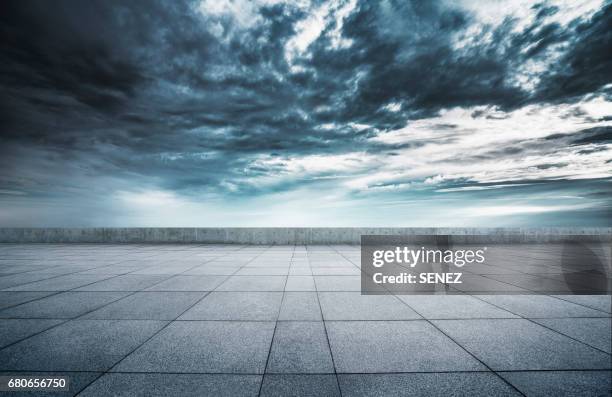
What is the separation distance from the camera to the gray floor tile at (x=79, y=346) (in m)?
3.09

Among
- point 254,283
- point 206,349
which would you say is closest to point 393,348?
point 206,349

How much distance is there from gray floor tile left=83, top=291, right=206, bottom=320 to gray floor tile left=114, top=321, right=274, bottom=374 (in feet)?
2.06

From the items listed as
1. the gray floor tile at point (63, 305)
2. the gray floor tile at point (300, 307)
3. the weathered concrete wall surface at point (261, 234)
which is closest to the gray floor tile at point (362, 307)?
the gray floor tile at point (300, 307)

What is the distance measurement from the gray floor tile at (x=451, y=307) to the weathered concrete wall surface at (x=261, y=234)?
10622 mm

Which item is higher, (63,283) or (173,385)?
(63,283)

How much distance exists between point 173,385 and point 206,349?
698 mm

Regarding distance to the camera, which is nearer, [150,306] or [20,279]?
[150,306]

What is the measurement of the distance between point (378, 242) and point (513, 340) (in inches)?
490

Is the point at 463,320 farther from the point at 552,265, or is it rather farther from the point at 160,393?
the point at 552,265

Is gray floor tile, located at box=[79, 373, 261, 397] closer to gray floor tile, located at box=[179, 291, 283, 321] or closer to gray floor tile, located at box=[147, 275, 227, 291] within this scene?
gray floor tile, located at box=[179, 291, 283, 321]

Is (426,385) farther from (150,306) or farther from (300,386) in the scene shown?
(150,306)

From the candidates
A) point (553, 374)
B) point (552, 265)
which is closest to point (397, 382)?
point (553, 374)

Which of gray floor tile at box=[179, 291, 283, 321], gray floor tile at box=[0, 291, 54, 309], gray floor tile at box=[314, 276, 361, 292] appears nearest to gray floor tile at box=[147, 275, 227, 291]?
gray floor tile at box=[179, 291, 283, 321]

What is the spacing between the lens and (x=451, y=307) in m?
5.07
